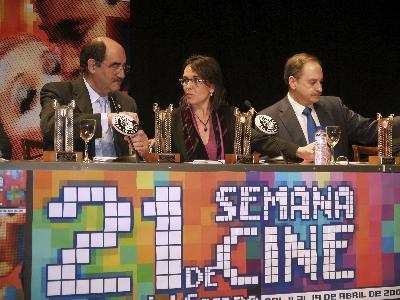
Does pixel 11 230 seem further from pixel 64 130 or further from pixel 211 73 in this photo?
pixel 211 73

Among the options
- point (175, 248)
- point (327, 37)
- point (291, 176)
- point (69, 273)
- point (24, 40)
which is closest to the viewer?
point (69, 273)

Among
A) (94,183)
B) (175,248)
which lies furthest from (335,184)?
(94,183)

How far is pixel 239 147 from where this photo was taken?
95.5 inches

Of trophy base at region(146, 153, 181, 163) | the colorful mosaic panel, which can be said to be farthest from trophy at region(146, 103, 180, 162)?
the colorful mosaic panel

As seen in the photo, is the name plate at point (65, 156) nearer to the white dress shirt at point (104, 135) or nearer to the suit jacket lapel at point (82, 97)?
the white dress shirt at point (104, 135)

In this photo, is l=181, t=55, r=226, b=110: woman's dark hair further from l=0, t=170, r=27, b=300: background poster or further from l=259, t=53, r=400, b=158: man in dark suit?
l=0, t=170, r=27, b=300: background poster

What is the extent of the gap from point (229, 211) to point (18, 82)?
9.57 feet

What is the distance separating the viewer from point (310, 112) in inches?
134

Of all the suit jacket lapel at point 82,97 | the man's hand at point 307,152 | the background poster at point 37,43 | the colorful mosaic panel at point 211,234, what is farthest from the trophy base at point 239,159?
the background poster at point 37,43

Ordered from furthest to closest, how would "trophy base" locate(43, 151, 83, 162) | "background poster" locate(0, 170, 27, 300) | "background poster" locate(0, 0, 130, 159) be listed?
"background poster" locate(0, 0, 130, 159), "trophy base" locate(43, 151, 83, 162), "background poster" locate(0, 170, 27, 300)

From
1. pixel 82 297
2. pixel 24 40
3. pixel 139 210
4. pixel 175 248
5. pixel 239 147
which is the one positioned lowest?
pixel 82 297

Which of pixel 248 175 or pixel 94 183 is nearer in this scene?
pixel 94 183

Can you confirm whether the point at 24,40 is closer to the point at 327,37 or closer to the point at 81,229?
the point at 327,37

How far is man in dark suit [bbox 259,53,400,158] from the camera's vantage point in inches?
130
